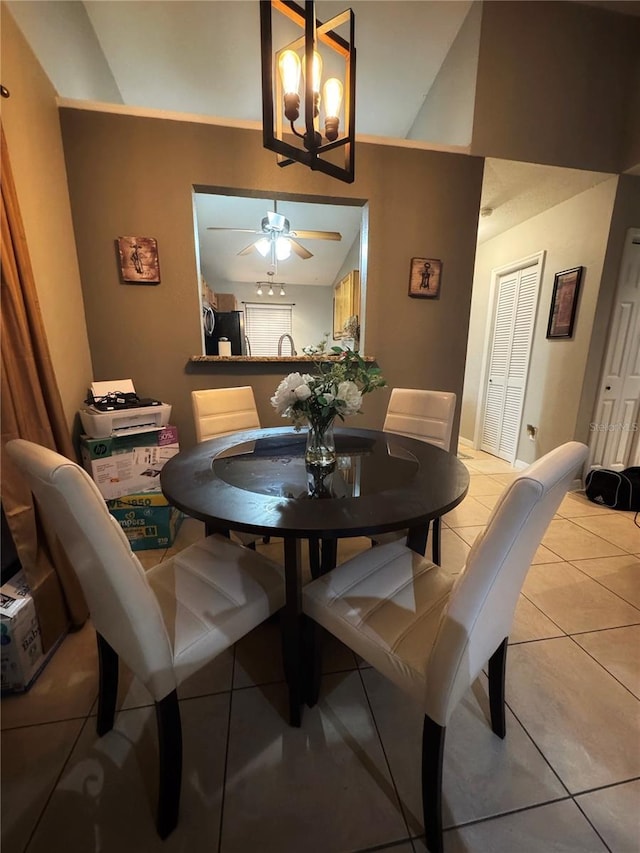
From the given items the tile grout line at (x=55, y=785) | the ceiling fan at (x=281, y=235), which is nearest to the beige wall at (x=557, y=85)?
the ceiling fan at (x=281, y=235)

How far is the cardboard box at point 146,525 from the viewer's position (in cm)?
199

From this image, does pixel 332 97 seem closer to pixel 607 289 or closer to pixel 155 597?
pixel 155 597

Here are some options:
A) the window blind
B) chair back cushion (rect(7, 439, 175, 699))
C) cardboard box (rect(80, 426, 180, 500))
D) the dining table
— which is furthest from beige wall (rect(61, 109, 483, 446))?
the window blind

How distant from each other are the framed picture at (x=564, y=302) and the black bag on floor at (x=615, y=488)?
3.97ft

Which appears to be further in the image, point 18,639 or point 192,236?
point 192,236

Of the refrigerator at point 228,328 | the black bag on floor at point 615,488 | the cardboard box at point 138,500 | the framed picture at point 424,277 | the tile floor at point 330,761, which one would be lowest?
the tile floor at point 330,761

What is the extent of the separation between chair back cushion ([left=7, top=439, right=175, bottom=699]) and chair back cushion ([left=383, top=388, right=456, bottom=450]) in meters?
1.59

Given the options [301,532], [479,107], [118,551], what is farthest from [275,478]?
[479,107]

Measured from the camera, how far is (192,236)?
7.57 ft

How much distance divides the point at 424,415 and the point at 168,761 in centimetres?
175

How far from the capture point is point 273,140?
123 cm

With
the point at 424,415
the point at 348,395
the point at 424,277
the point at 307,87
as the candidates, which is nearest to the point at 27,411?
the point at 348,395

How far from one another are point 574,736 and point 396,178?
3097 mm

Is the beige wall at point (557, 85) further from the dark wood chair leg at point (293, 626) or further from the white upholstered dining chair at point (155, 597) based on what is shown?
the white upholstered dining chair at point (155, 597)
